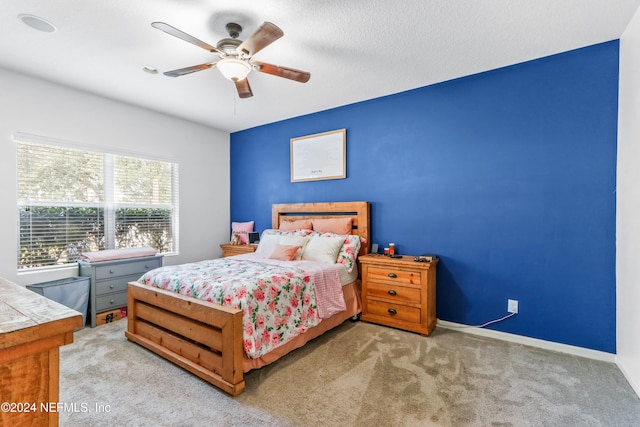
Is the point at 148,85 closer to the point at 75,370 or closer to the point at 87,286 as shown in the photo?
the point at 87,286

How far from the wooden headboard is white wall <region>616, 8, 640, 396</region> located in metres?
2.23

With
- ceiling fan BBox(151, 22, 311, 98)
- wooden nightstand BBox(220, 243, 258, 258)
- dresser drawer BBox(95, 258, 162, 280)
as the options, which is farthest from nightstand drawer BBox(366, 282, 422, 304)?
dresser drawer BBox(95, 258, 162, 280)

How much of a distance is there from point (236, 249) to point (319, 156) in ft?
6.18

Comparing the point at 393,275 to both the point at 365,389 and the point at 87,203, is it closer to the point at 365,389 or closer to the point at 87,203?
the point at 365,389

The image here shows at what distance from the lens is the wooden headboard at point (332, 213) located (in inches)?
147

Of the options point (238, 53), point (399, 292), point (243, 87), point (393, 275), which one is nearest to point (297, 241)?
point (393, 275)

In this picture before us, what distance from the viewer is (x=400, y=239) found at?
11.8 ft

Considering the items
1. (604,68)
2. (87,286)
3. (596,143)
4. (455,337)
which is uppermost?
(604,68)

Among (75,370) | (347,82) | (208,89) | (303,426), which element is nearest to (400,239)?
(347,82)

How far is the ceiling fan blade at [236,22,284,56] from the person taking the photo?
6.10 ft

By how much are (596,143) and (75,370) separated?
457 centimetres

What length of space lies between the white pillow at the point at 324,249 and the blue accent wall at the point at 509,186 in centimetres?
58

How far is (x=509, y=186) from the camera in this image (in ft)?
9.66

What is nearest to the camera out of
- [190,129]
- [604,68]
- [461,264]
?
[604,68]
